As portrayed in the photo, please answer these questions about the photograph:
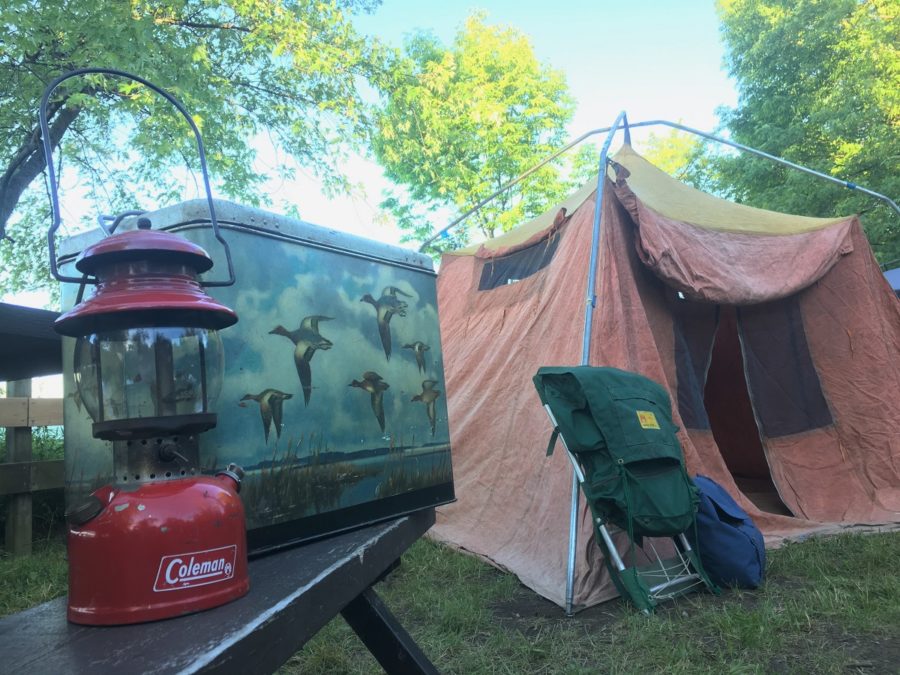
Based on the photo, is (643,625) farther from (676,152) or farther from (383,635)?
(676,152)

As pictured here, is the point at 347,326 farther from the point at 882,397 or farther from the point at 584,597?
the point at 882,397

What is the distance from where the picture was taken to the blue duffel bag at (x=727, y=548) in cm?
306

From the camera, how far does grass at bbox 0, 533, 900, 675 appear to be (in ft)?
7.72

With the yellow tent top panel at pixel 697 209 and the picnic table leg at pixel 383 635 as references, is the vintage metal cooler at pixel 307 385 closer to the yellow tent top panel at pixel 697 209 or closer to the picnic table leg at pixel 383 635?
the picnic table leg at pixel 383 635

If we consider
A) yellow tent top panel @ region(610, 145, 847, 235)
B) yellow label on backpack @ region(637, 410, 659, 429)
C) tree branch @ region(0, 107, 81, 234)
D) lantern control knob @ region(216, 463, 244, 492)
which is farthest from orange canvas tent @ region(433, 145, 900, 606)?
tree branch @ region(0, 107, 81, 234)

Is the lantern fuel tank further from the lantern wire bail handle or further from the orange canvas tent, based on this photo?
the orange canvas tent

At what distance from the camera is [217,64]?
268 inches

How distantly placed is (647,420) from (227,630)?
8.23ft

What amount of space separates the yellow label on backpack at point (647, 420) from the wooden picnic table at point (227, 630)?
2.03 meters

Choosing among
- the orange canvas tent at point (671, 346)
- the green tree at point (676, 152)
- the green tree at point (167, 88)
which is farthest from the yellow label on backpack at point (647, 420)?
the green tree at point (676, 152)

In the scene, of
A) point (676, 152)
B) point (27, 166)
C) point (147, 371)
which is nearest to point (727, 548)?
point (147, 371)

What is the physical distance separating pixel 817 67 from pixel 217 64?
11592 mm

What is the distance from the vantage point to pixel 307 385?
47.8 inches

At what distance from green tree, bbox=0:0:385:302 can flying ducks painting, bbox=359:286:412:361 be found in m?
4.64
